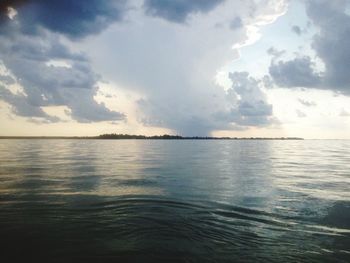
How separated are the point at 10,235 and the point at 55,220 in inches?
101

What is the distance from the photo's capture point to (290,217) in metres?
17.0

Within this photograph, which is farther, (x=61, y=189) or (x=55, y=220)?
(x=61, y=189)

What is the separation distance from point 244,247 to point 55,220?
888cm

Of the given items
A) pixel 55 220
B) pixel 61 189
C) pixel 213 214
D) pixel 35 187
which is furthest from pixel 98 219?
pixel 35 187

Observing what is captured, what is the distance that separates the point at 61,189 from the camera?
2425 cm

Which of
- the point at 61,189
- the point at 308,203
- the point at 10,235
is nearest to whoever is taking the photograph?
the point at 10,235

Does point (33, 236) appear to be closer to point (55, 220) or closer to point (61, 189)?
point (55, 220)

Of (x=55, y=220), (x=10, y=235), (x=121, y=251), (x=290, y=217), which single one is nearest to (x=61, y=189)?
(x=55, y=220)

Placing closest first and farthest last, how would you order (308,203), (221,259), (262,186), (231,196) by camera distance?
1. (221,259)
2. (308,203)
3. (231,196)
4. (262,186)

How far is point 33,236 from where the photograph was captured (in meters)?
13.2

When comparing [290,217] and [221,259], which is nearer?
[221,259]

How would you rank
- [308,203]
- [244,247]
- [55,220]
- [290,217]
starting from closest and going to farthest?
[244,247], [55,220], [290,217], [308,203]

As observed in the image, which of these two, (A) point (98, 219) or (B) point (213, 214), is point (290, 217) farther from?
(A) point (98, 219)

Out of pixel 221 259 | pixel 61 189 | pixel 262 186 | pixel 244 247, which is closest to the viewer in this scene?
pixel 221 259
